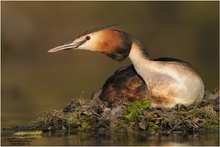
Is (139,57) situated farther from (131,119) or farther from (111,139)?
→ (111,139)

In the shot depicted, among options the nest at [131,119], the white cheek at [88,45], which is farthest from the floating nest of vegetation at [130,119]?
the white cheek at [88,45]

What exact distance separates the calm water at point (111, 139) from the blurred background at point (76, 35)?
591cm

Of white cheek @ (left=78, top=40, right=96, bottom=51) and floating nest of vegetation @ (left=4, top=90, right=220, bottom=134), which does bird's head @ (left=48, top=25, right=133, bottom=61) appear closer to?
white cheek @ (left=78, top=40, right=96, bottom=51)

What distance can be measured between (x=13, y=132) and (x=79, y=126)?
1.02 meters

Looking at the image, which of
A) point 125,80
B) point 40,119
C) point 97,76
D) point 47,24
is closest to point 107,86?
point 125,80

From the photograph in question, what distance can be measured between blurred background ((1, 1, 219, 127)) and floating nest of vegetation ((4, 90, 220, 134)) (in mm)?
4949

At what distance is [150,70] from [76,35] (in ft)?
66.5

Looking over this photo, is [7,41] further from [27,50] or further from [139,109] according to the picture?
[139,109]

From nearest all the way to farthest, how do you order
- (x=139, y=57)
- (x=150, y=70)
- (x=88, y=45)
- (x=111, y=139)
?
(x=111, y=139) → (x=88, y=45) → (x=150, y=70) → (x=139, y=57)

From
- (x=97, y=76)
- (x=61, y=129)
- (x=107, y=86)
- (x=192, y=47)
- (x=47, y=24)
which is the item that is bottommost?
(x=61, y=129)

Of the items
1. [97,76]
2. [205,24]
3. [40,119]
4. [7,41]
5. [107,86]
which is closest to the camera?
[40,119]

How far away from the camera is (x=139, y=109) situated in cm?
1144

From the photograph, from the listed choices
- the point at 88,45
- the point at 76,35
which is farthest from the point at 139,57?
the point at 76,35

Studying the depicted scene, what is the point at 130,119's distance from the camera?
11.3 m
